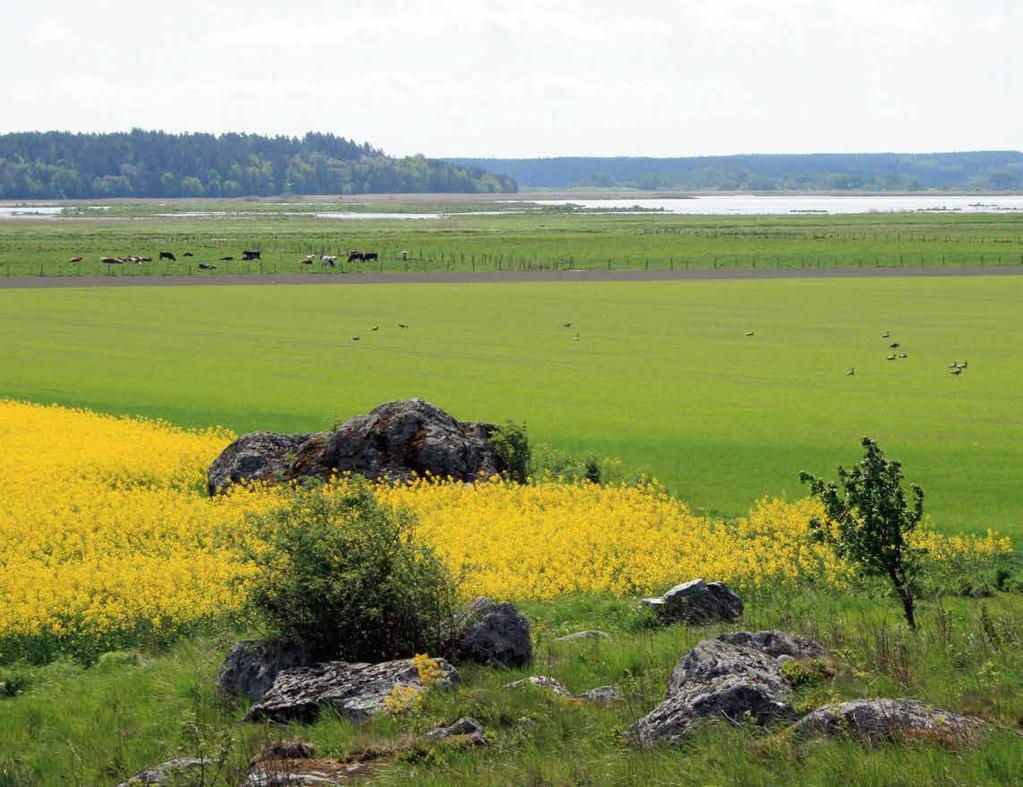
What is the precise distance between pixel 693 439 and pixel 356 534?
21100 mm

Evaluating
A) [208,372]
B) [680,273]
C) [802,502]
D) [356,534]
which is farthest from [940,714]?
[680,273]

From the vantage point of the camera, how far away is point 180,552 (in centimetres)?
2455

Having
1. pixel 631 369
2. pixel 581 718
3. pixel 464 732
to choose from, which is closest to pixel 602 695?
pixel 581 718

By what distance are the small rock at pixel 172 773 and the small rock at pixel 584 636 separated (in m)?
6.24

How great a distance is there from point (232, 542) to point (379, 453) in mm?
13016

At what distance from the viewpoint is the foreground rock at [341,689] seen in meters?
14.6

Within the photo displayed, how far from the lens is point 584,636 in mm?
18484

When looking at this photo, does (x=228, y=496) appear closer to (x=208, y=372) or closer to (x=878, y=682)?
(x=878, y=682)

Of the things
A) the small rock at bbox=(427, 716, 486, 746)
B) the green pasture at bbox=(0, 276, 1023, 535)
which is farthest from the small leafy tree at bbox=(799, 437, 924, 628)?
the green pasture at bbox=(0, 276, 1023, 535)

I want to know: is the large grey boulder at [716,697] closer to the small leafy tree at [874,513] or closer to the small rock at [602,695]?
the small rock at [602,695]

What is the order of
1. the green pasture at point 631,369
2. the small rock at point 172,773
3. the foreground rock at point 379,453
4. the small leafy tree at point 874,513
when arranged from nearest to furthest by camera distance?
the small rock at point 172,773 → the small leafy tree at point 874,513 → the foreground rock at point 379,453 → the green pasture at point 631,369

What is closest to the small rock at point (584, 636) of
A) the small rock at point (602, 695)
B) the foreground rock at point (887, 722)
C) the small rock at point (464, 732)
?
the small rock at point (602, 695)

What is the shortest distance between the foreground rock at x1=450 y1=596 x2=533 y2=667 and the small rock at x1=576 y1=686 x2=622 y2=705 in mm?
1566

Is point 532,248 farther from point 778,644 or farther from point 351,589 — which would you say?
point 778,644
